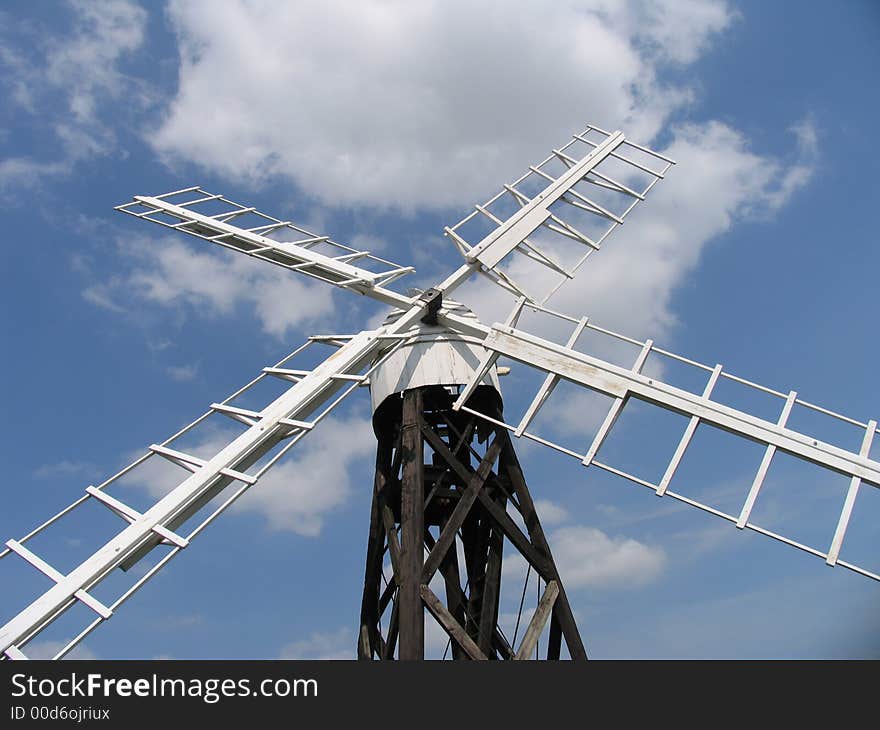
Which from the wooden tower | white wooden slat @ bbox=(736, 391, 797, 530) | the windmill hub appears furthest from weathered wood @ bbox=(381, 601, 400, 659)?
white wooden slat @ bbox=(736, 391, 797, 530)

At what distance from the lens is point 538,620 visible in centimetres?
1175

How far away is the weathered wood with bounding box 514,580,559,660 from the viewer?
11.4m

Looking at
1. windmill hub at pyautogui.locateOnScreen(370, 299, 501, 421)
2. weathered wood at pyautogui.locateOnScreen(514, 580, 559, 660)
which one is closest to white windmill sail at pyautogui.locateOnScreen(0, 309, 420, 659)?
windmill hub at pyautogui.locateOnScreen(370, 299, 501, 421)

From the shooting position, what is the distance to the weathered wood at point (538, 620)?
11.4 metres

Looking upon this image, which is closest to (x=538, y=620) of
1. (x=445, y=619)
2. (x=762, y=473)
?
(x=445, y=619)

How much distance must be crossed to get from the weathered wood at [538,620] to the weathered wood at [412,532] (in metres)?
1.45

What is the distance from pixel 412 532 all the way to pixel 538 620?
218 centimetres

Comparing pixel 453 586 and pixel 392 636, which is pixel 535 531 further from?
pixel 392 636

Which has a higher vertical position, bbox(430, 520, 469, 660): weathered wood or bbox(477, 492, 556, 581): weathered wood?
bbox(477, 492, 556, 581): weathered wood

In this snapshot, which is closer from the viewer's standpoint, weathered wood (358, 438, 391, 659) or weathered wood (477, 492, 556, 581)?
weathered wood (477, 492, 556, 581)

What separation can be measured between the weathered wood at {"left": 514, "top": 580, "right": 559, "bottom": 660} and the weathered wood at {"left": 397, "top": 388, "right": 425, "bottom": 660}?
1446 mm

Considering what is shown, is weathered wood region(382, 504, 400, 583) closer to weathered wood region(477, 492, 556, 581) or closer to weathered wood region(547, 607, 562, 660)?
weathered wood region(477, 492, 556, 581)

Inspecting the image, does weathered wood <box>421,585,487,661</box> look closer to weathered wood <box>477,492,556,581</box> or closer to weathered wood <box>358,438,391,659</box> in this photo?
weathered wood <box>477,492,556,581</box>
